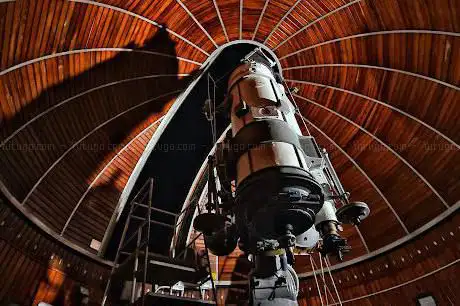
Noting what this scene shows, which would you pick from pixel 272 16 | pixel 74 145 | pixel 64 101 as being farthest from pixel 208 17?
pixel 74 145

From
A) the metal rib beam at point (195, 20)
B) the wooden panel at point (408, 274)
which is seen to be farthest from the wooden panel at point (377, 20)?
the wooden panel at point (408, 274)

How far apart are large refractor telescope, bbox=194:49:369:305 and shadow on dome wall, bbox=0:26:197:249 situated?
4581 millimetres

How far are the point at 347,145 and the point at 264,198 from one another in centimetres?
787

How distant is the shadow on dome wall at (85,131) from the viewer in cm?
861

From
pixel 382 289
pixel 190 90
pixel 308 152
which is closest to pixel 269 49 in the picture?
pixel 190 90

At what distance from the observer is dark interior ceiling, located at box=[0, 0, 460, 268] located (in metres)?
8.23

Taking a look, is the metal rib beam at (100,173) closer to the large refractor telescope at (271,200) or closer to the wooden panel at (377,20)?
the wooden panel at (377,20)

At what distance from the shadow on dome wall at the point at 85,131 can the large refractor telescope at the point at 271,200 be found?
458cm

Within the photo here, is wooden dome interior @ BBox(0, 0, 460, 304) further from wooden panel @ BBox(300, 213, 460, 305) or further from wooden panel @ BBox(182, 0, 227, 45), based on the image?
wooden panel @ BBox(300, 213, 460, 305)

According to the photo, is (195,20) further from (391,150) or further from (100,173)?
(391,150)

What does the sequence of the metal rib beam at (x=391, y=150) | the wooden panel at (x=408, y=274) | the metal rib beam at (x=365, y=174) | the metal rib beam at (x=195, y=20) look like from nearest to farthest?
the metal rib beam at (x=195, y=20) < the wooden panel at (x=408, y=274) < the metal rib beam at (x=391, y=150) < the metal rib beam at (x=365, y=174)

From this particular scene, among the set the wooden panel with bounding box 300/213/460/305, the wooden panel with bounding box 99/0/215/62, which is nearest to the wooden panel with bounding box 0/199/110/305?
the wooden panel with bounding box 99/0/215/62

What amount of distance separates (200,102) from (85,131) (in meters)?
3.77

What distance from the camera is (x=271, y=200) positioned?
4.94m
